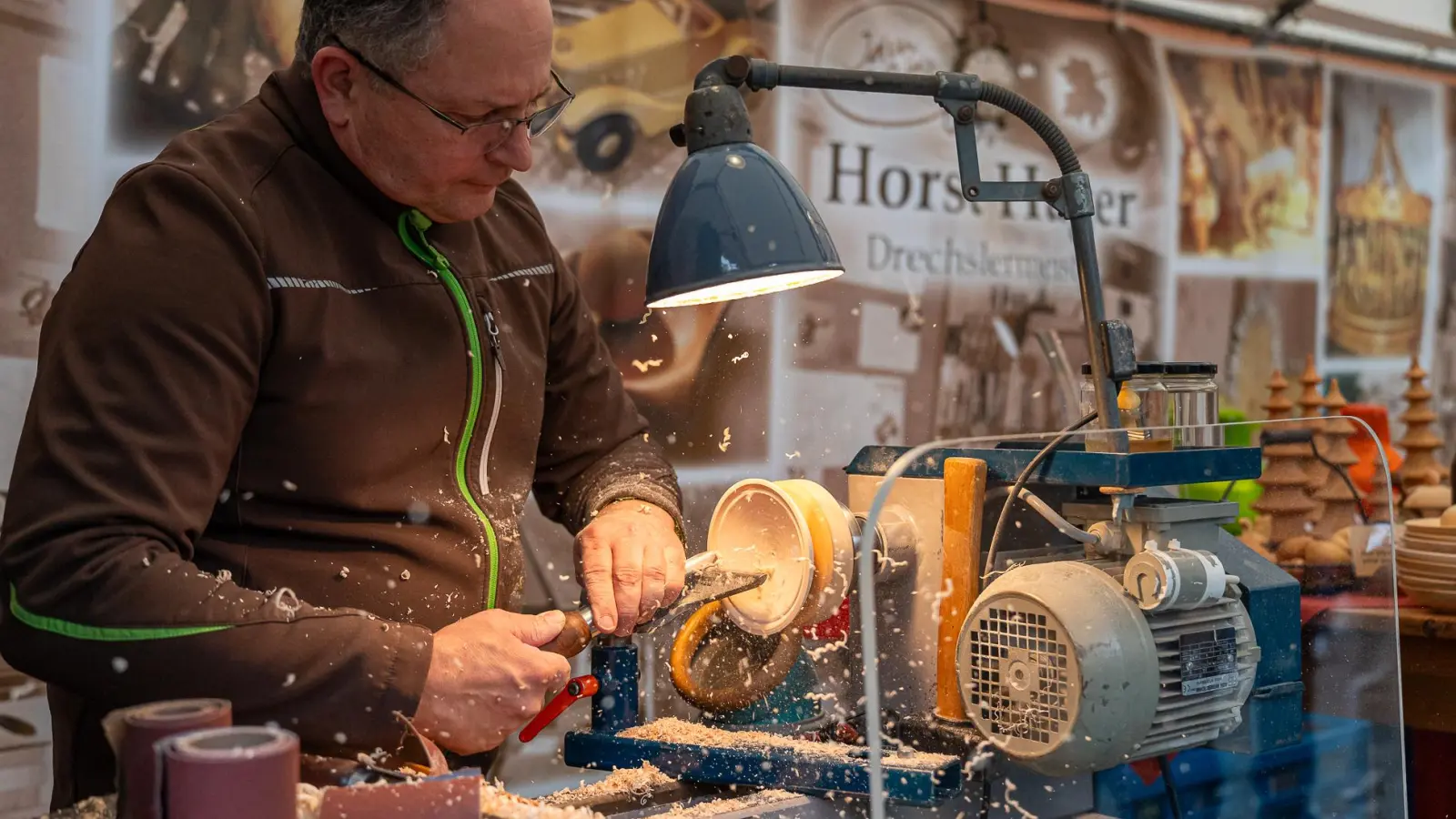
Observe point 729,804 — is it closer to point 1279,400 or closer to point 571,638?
point 571,638

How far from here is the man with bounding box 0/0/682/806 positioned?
1.31 meters

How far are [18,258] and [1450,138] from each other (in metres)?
4.57

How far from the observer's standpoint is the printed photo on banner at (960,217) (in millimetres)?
3061

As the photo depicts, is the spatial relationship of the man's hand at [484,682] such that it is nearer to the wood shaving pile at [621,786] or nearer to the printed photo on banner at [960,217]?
the wood shaving pile at [621,786]

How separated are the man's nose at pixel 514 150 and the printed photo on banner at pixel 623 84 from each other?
37.4 inches

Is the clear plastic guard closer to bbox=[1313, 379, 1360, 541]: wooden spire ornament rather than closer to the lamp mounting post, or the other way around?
bbox=[1313, 379, 1360, 541]: wooden spire ornament

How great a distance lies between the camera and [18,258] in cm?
208

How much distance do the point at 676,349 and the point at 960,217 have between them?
1.00 meters

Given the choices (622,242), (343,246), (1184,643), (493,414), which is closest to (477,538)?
(493,414)

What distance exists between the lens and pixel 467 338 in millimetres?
1759

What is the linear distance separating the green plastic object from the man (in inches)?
26.8

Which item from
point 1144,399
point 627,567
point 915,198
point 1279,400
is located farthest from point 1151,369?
point 1279,400

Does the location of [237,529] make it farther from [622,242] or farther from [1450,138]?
[1450,138]

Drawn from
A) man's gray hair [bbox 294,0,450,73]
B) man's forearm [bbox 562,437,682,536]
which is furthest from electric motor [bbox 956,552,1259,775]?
man's gray hair [bbox 294,0,450,73]
